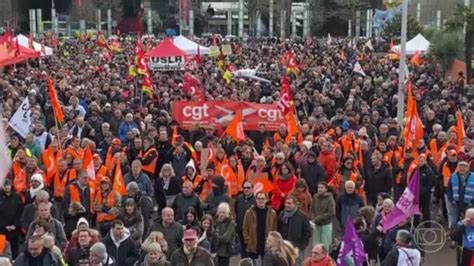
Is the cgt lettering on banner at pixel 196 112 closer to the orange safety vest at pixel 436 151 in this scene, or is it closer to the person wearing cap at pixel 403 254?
the orange safety vest at pixel 436 151

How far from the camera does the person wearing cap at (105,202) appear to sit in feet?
31.4

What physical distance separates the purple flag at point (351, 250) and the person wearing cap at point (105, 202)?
2.69 metres

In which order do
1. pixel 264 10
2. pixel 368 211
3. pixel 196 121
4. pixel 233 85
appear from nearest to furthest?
pixel 368 211 → pixel 196 121 → pixel 233 85 → pixel 264 10

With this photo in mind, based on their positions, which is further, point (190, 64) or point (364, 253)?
point (190, 64)

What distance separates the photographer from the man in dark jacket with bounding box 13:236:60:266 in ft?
25.0

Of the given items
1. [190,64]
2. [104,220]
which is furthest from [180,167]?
[190,64]

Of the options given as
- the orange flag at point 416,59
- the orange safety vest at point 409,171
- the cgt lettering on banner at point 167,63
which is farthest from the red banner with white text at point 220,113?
the orange flag at point 416,59

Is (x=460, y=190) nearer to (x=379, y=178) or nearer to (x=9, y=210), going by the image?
(x=379, y=178)

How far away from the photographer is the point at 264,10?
277 feet

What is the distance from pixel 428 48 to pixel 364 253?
24883mm

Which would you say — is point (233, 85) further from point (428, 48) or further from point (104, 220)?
point (104, 220)

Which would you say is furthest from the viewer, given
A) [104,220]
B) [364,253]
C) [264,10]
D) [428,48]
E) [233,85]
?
[264,10]

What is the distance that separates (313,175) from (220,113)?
4258mm

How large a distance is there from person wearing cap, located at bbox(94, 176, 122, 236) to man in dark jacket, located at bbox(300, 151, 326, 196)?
2.66 metres
